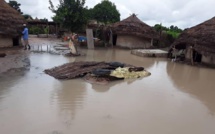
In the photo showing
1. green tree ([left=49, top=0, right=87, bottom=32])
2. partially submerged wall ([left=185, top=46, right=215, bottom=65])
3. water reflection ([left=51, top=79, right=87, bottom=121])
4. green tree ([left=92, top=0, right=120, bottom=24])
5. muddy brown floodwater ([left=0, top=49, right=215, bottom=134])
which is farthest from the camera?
green tree ([left=92, top=0, right=120, bottom=24])

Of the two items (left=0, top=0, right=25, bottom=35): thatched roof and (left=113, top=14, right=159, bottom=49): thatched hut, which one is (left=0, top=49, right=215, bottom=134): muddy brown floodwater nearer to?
(left=0, top=0, right=25, bottom=35): thatched roof

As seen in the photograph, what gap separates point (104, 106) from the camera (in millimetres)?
7344

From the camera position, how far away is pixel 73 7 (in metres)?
22.5

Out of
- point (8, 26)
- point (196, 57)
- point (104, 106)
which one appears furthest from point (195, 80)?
point (8, 26)

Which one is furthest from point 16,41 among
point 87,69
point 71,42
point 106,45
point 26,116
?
point 26,116

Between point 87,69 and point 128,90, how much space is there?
2.75 m

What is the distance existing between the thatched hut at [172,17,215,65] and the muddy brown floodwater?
153 inches

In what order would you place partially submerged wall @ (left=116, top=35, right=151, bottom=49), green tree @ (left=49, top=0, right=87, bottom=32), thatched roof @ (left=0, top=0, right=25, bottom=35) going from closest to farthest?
1. thatched roof @ (left=0, top=0, right=25, bottom=35)
2. green tree @ (left=49, top=0, right=87, bottom=32)
3. partially submerged wall @ (left=116, top=35, right=151, bottom=49)

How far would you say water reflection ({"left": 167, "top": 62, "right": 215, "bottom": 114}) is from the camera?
9.02 m

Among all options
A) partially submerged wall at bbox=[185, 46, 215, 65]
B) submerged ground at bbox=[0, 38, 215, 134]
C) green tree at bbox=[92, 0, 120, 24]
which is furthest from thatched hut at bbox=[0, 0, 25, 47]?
green tree at bbox=[92, 0, 120, 24]

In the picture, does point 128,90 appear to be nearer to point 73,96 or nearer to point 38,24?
point 73,96

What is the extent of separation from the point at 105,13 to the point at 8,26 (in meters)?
→ 23.8

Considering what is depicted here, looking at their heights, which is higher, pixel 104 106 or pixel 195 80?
pixel 195 80

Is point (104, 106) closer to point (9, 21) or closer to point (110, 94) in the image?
point (110, 94)
